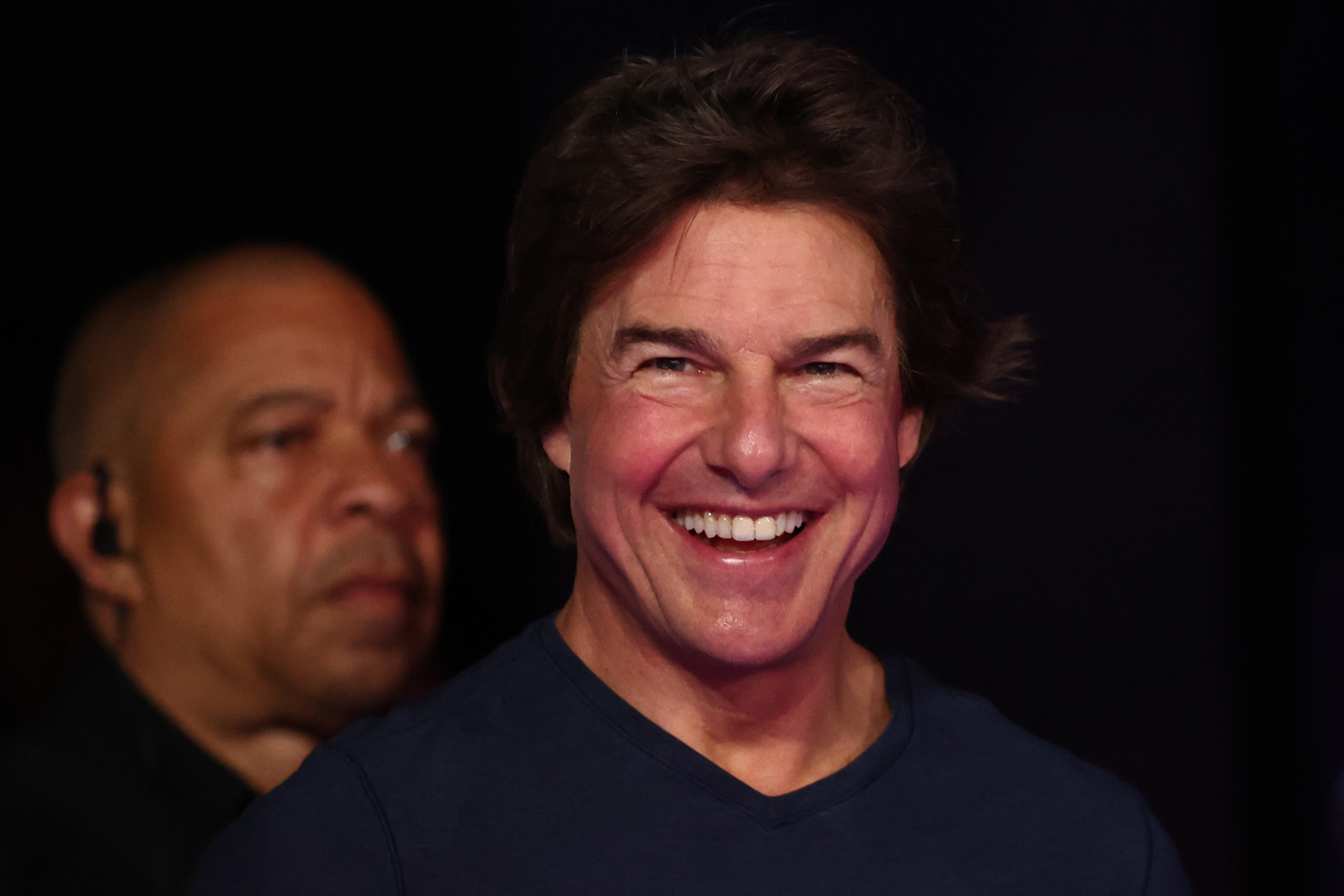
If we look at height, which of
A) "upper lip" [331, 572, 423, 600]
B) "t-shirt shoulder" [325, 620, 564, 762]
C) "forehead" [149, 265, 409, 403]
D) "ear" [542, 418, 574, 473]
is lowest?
"t-shirt shoulder" [325, 620, 564, 762]

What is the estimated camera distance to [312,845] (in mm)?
1557

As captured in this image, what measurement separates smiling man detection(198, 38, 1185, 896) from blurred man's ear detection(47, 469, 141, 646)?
396mm

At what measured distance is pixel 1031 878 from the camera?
1718mm

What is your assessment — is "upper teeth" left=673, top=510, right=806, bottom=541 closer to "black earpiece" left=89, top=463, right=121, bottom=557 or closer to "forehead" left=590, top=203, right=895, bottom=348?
"forehead" left=590, top=203, right=895, bottom=348

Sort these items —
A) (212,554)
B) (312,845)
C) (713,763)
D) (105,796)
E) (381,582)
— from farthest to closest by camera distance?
(381,582) < (212,554) < (105,796) < (713,763) < (312,845)

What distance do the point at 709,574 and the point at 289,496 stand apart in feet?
2.13

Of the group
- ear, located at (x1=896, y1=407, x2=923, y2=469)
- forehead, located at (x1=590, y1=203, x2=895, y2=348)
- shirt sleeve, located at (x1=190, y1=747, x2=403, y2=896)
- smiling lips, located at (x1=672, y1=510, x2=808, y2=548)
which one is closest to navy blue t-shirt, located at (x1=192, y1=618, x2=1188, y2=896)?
shirt sleeve, located at (x1=190, y1=747, x2=403, y2=896)

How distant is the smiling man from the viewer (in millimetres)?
1603

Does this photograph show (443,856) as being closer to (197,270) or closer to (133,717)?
(133,717)

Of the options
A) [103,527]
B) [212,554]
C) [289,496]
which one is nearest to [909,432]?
[289,496]

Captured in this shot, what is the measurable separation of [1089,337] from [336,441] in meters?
1.25

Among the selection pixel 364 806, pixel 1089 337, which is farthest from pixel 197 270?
pixel 1089 337

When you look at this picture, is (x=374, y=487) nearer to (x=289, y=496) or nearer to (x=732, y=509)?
(x=289, y=496)

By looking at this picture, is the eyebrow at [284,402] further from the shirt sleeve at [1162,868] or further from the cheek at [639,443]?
the shirt sleeve at [1162,868]
